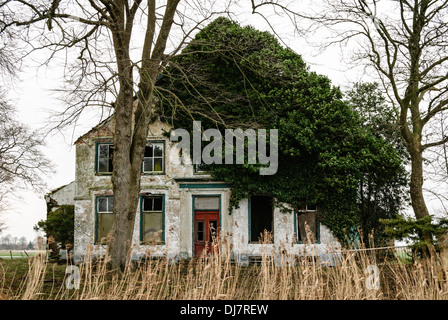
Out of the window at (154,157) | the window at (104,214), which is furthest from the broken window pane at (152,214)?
the window at (104,214)

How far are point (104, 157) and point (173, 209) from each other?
409cm

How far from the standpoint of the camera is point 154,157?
62.0 feet

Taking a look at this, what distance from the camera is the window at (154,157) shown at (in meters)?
18.8

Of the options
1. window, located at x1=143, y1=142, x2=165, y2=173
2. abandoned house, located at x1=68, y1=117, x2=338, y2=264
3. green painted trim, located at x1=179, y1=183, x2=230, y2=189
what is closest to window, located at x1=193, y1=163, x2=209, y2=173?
abandoned house, located at x1=68, y1=117, x2=338, y2=264

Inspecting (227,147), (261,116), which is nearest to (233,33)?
(261,116)

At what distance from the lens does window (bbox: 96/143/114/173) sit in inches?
755

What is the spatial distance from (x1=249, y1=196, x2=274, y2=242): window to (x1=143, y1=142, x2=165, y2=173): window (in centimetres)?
441

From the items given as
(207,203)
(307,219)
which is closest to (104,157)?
(207,203)

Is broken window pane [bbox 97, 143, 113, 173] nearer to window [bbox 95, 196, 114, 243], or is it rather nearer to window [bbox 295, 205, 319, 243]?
window [bbox 95, 196, 114, 243]

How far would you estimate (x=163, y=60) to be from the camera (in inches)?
509

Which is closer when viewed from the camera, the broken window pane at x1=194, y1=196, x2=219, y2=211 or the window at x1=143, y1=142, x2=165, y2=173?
the broken window pane at x1=194, y1=196, x2=219, y2=211

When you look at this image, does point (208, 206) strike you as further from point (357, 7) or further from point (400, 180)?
point (357, 7)
